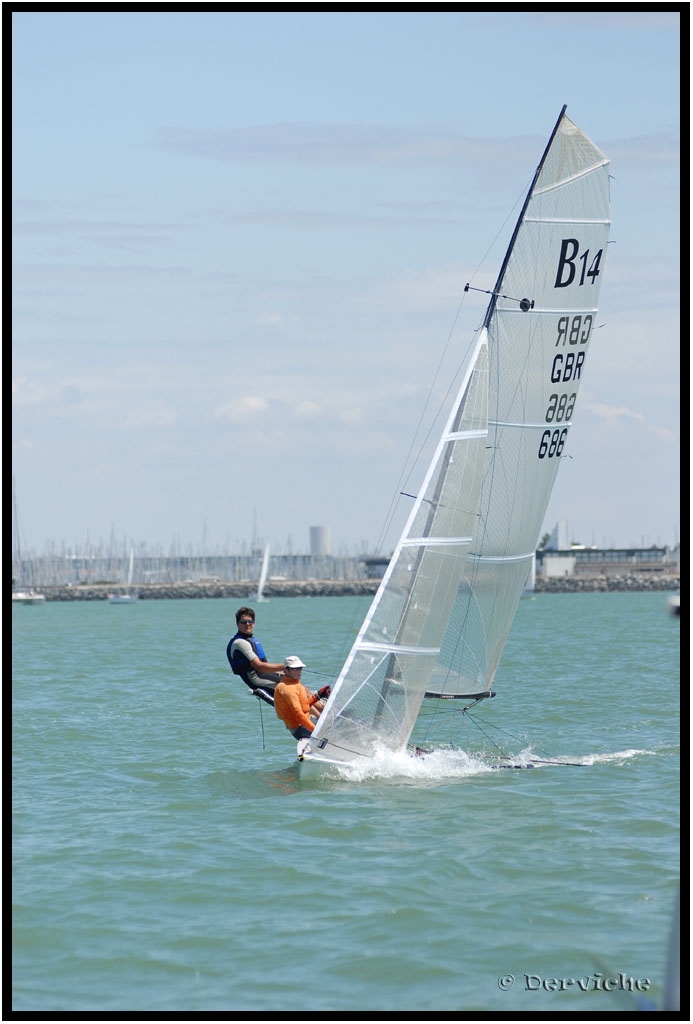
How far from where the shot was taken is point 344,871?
10.5 metres

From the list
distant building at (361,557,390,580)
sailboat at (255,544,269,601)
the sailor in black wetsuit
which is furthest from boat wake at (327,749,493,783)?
distant building at (361,557,390,580)

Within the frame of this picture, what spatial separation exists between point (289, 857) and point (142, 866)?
1.18m

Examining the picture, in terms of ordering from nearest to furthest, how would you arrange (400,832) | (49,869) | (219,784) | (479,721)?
(49,869)
(400,832)
(219,784)
(479,721)

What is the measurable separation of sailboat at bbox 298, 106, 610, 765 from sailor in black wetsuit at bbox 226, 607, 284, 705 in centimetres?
89

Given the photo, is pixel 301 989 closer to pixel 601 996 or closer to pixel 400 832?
pixel 601 996

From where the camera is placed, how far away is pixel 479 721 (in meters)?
19.3

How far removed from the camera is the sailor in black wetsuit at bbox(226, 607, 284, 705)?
1366cm

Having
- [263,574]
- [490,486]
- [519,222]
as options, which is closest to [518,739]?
[490,486]

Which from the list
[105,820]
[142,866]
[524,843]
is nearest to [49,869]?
[142,866]

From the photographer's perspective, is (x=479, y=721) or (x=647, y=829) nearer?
(x=647, y=829)

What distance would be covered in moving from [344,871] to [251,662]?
359cm

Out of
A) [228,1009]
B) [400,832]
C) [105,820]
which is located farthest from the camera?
[105,820]

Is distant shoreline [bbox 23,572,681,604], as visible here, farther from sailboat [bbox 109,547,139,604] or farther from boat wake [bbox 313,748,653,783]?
boat wake [bbox 313,748,653,783]

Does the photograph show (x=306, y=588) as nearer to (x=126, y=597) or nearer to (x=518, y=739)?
(x=126, y=597)
